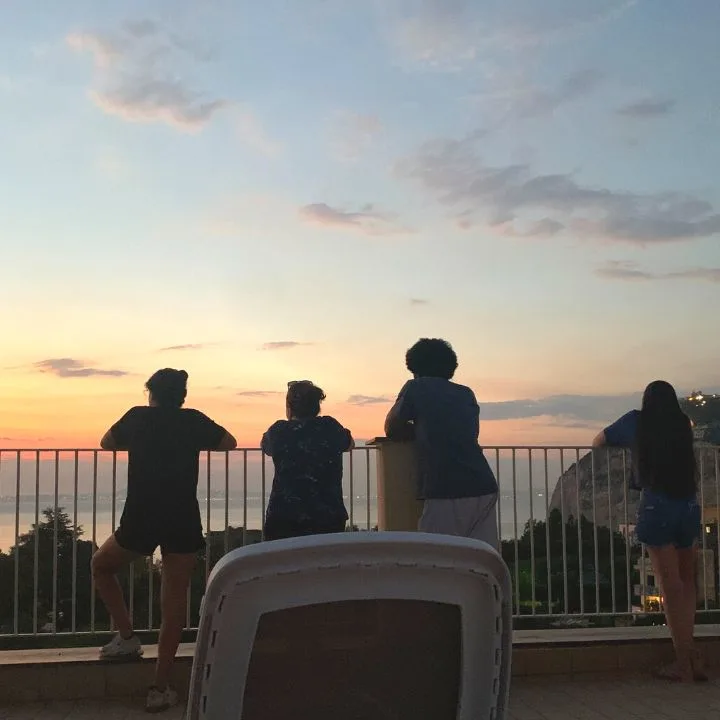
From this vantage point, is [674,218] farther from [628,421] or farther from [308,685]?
[308,685]

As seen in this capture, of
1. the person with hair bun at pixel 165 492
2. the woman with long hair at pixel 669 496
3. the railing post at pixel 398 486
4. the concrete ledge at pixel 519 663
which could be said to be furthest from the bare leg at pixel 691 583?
the person with hair bun at pixel 165 492

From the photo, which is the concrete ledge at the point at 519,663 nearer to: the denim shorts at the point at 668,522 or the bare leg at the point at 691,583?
the bare leg at the point at 691,583

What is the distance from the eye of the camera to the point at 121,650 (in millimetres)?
5293

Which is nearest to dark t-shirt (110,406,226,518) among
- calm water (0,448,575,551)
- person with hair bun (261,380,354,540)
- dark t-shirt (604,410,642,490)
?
person with hair bun (261,380,354,540)

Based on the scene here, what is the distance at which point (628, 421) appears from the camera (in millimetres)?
5699

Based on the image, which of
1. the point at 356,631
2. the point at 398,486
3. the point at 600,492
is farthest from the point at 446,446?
the point at 356,631

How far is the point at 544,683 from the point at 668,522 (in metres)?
1.32

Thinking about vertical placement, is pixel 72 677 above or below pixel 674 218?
below

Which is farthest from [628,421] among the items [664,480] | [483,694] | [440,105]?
[440,105]

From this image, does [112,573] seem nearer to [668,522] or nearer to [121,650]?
[121,650]

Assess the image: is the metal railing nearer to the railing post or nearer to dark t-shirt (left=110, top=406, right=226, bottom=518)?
the railing post

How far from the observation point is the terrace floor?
494 cm

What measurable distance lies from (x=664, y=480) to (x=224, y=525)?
9.42ft

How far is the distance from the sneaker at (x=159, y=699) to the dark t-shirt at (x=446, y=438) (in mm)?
1809
